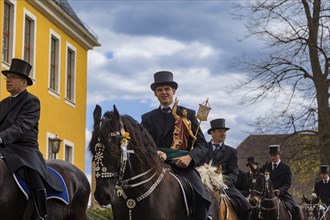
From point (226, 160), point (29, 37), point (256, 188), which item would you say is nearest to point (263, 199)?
point (256, 188)

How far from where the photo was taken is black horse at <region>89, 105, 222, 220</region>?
868 centimetres

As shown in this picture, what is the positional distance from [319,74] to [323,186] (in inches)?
405

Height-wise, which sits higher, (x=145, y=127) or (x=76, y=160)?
(x=76, y=160)

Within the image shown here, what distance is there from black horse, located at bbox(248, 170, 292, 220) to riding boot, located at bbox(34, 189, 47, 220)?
24.2ft

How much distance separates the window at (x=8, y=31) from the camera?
2989 cm

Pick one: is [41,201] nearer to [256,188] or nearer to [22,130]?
[22,130]

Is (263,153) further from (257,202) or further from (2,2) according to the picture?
(257,202)

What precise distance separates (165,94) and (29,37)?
74.2ft

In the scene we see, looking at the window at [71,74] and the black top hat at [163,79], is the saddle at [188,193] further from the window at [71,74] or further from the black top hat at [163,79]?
the window at [71,74]

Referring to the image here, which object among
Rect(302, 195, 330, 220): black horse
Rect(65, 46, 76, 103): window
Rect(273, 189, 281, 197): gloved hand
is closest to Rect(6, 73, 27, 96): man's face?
Rect(273, 189, 281, 197): gloved hand

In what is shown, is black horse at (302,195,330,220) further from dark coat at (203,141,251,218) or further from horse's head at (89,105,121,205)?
horse's head at (89,105,121,205)

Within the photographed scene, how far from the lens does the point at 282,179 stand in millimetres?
19141

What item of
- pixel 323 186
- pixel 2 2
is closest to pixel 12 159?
pixel 323 186

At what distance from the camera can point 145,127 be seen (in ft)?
34.8
